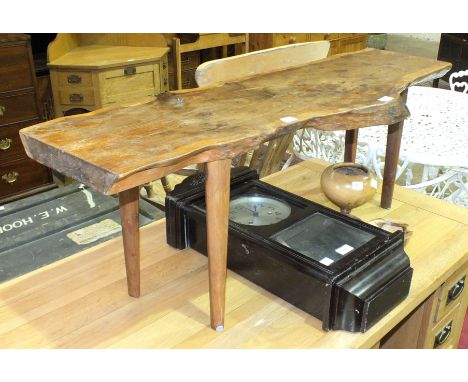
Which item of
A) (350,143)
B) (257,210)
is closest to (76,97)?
(350,143)

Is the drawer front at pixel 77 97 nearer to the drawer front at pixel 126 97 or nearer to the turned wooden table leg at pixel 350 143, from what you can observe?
the drawer front at pixel 126 97

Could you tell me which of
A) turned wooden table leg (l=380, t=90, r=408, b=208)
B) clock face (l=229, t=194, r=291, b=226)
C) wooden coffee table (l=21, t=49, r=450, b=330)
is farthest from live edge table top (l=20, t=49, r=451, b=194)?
clock face (l=229, t=194, r=291, b=226)

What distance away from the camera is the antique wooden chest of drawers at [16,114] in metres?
2.65

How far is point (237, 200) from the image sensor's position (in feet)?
4.68

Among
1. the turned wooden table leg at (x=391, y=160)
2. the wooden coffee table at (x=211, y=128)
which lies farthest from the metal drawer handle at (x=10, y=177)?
the turned wooden table leg at (x=391, y=160)

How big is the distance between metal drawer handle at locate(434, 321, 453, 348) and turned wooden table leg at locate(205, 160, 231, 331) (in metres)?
0.71

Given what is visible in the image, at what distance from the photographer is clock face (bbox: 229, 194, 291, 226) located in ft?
4.43

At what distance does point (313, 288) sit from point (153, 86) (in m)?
2.34

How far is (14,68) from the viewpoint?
267 centimetres

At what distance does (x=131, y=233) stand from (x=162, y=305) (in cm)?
18

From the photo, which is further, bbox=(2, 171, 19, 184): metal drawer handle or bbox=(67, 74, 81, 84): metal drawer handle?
bbox=(67, 74, 81, 84): metal drawer handle

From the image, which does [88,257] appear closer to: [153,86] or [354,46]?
[153,86]

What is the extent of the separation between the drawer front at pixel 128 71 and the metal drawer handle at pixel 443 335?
217 centimetres

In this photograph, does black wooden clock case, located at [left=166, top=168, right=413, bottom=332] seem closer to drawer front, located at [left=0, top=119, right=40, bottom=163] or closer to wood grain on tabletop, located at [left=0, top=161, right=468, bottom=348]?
wood grain on tabletop, located at [left=0, top=161, right=468, bottom=348]
